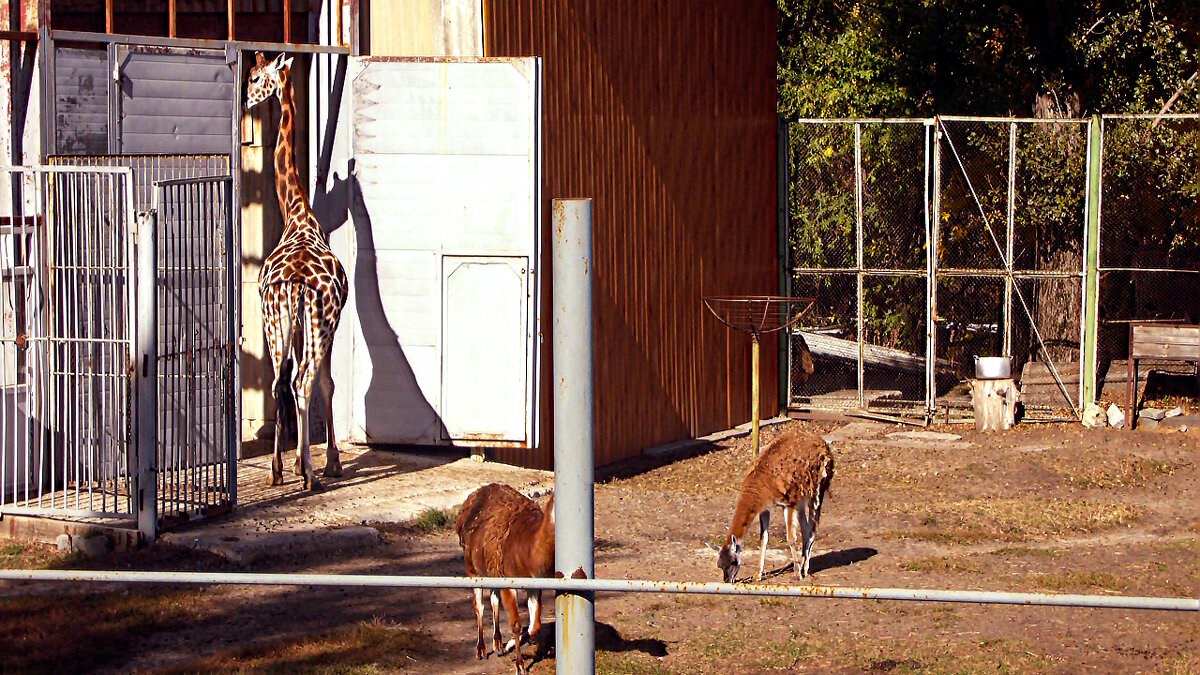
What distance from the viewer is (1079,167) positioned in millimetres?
20891

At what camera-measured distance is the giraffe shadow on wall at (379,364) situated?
14578mm

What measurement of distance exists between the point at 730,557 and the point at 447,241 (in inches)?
200

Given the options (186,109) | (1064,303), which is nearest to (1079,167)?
(1064,303)

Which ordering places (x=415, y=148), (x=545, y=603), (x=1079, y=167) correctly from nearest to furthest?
(x=545, y=603), (x=415, y=148), (x=1079, y=167)

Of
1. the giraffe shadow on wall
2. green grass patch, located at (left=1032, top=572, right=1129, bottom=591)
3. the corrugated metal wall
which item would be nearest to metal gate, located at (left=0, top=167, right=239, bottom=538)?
the giraffe shadow on wall

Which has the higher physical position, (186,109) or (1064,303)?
(186,109)

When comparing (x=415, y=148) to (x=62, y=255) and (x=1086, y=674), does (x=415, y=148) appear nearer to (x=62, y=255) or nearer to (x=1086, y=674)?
(x=62, y=255)

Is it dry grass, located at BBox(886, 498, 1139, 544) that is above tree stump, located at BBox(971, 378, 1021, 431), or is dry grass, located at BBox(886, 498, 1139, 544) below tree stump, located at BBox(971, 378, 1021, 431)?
below

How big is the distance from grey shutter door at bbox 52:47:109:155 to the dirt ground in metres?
4.55

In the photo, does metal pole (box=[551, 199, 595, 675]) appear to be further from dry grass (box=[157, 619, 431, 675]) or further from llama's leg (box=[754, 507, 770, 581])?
llama's leg (box=[754, 507, 770, 581])

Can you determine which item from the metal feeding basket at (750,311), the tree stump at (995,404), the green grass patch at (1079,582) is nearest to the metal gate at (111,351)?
the green grass patch at (1079,582)

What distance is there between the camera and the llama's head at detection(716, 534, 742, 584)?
35.1ft

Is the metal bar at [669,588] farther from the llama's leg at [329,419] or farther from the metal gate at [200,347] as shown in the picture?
the llama's leg at [329,419]

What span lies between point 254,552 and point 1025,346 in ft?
49.6
